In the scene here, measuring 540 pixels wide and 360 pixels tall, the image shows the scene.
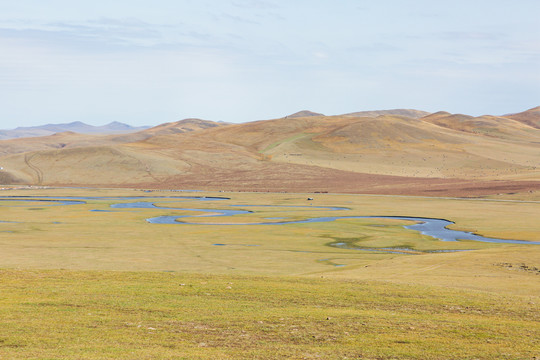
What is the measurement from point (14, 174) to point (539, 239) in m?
161

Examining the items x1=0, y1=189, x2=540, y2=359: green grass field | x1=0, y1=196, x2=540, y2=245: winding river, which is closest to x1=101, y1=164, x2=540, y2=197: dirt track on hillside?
x1=0, y1=196, x2=540, y2=245: winding river

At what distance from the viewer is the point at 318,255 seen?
182ft

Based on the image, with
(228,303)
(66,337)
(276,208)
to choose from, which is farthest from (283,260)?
(276,208)

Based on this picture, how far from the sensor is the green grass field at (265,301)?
19828 mm

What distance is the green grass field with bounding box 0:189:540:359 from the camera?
19828 mm

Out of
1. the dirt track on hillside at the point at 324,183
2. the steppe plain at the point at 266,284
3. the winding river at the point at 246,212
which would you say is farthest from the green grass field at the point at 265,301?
the dirt track on hillside at the point at 324,183

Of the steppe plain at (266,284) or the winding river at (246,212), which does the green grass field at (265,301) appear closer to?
the steppe plain at (266,284)

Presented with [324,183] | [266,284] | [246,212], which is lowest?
[246,212]

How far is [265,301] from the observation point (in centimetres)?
2750

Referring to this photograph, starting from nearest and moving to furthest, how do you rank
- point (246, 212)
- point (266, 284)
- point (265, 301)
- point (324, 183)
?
point (265, 301)
point (266, 284)
point (246, 212)
point (324, 183)

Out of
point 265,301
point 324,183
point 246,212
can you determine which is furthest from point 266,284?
point 324,183

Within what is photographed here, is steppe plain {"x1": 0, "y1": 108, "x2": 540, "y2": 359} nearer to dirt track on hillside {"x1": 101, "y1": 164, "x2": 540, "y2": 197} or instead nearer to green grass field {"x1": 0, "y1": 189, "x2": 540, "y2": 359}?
green grass field {"x1": 0, "y1": 189, "x2": 540, "y2": 359}

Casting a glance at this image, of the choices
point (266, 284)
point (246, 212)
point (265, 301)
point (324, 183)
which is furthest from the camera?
point (324, 183)

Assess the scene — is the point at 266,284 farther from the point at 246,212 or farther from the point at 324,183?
the point at 324,183
